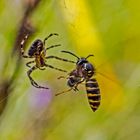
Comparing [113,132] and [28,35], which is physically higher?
[28,35]

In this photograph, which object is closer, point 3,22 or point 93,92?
point 93,92

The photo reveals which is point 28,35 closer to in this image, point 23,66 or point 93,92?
point 23,66

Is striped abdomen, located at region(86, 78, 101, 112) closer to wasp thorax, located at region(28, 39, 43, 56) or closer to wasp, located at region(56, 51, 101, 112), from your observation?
wasp, located at region(56, 51, 101, 112)

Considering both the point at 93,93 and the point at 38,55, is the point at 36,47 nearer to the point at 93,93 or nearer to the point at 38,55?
the point at 38,55

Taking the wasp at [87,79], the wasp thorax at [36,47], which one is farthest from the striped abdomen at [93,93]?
the wasp thorax at [36,47]

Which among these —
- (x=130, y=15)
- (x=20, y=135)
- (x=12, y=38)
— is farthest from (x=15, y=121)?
(x=130, y=15)

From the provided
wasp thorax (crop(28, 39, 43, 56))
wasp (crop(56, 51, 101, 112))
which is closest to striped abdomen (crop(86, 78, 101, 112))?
wasp (crop(56, 51, 101, 112))

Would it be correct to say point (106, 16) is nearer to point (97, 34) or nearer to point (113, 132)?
point (97, 34)
